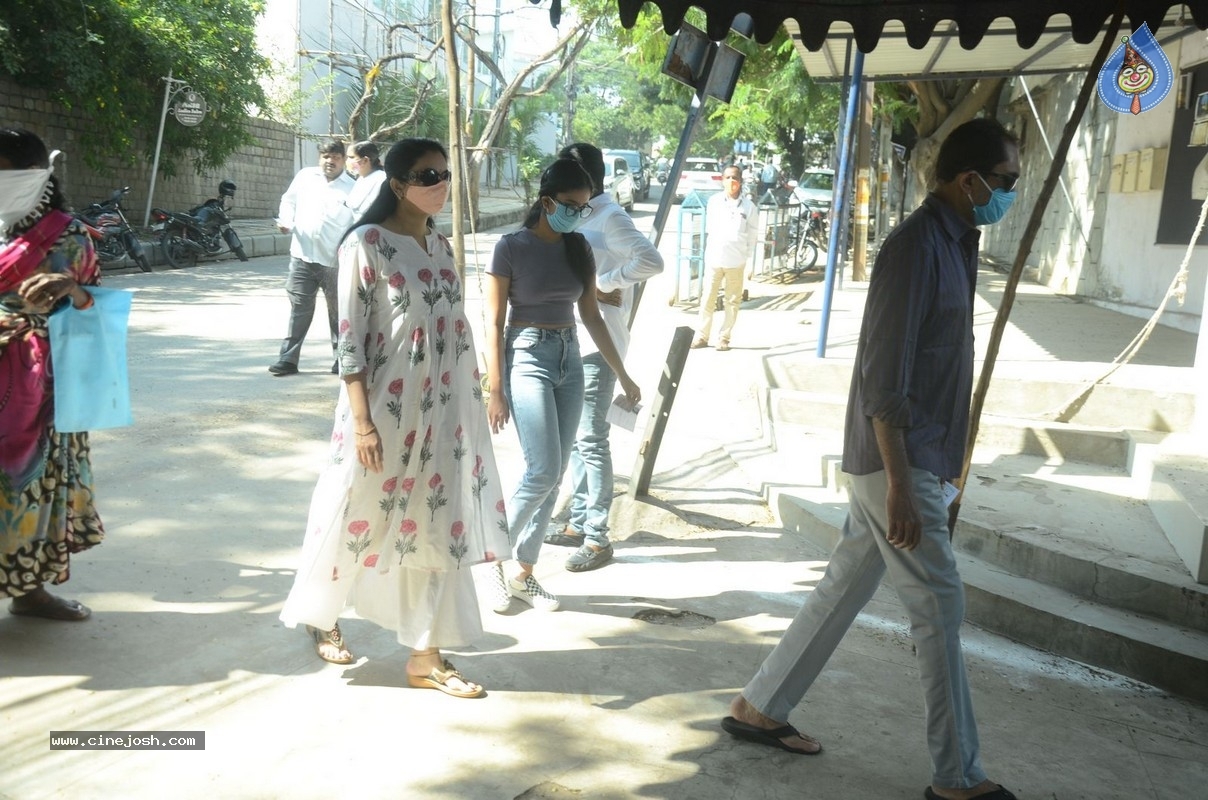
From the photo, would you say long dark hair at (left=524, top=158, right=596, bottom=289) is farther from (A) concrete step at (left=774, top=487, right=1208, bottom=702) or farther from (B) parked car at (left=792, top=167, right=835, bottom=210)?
(B) parked car at (left=792, top=167, right=835, bottom=210)

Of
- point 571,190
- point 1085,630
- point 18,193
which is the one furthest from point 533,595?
point 18,193

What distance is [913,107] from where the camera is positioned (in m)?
18.6

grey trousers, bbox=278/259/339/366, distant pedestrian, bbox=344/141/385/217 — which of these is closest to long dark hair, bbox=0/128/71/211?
distant pedestrian, bbox=344/141/385/217

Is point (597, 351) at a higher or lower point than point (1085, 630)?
higher

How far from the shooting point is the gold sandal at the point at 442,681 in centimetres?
352

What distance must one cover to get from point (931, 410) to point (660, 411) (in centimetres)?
321

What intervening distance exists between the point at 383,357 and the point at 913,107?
1700 centimetres

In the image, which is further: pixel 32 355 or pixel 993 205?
pixel 32 355

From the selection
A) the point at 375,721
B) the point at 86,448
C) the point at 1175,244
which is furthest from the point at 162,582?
the point at 1175,244

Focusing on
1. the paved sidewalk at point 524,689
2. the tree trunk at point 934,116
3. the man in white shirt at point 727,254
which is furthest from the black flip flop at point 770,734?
the tree trunk at point 934,116

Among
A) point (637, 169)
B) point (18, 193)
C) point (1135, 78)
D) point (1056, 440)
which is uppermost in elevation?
point (637, 169)

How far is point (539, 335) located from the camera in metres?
4.32

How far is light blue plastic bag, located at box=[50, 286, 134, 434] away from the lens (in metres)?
3.65

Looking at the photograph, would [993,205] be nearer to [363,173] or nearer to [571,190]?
[571,190]
